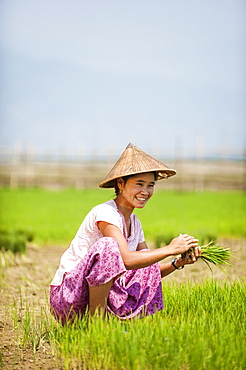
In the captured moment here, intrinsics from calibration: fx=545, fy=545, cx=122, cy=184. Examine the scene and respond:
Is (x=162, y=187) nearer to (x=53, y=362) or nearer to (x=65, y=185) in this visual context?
(x=65, y=185)

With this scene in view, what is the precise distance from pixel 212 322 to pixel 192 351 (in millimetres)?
374

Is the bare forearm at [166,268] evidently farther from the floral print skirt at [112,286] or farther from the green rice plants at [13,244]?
the green rice plants at [13,244]

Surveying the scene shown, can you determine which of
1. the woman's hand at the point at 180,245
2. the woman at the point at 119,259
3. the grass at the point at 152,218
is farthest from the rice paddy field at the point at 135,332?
the grass at the point at 152,218

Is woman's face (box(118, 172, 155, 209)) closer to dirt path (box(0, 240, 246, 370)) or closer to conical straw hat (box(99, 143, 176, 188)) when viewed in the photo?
conical straw hat (box(99, 143, 176, 188))

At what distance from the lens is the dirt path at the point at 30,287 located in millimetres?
2775

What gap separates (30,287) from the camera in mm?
4641

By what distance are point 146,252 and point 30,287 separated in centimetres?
209

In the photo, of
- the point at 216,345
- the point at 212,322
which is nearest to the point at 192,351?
the point at 216,345

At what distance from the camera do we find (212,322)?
2.69 meters

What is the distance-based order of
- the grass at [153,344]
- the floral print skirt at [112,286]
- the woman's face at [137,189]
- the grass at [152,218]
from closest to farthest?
the grass at [153,344]
the floral print skirt at [112,286]
the woman's face at [137,189]
the grass at [152,218]

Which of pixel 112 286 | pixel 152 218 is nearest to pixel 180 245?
pixel 112 286

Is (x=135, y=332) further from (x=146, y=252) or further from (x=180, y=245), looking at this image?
(x=180, y=245)

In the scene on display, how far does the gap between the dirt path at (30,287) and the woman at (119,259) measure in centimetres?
28

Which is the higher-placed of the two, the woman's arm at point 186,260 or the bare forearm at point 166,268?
the woman's arm at point 186,260
